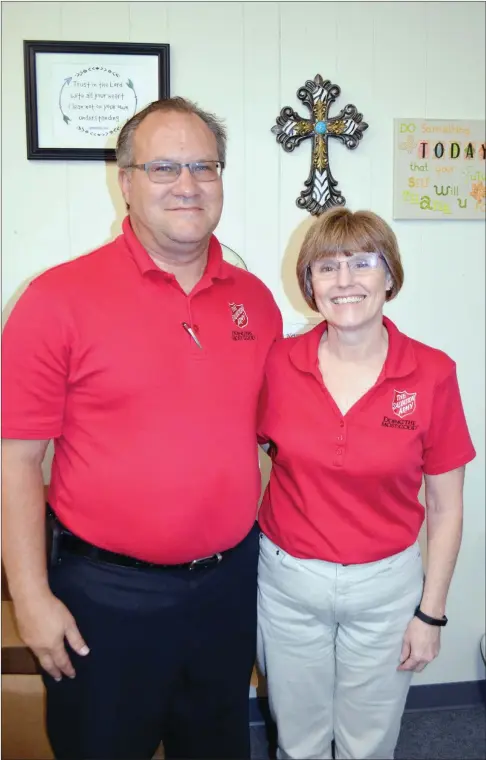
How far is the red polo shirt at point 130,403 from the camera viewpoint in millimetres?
1107

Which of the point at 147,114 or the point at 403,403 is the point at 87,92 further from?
the point at 403,403

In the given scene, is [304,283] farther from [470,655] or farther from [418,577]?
[470,655]

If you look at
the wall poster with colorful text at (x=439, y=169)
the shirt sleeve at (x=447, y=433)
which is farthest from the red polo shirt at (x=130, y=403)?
the wall poster with colorful text at (x=439, y=169)

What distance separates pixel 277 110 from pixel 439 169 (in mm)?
525

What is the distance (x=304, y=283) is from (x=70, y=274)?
0.49m

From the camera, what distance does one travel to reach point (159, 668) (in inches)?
47.9

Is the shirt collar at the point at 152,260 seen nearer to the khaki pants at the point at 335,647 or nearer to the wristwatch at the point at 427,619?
the khaki pants at the point at 335,647

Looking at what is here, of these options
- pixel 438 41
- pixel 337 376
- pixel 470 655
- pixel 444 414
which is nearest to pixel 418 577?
pixel 444 414

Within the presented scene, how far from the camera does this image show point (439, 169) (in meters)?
1.88

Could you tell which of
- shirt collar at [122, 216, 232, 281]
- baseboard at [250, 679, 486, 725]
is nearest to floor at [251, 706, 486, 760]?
Result: baseboard at [250, 679, 486, 725]

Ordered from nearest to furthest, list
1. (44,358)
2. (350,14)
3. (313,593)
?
(44,358) < (313,593) < (350,14)

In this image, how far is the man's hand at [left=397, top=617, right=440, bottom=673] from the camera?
4.05 feet

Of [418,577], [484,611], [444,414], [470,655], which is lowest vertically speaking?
[470,655]

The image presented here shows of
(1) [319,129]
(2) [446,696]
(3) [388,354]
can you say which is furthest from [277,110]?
(2) [446,696]
